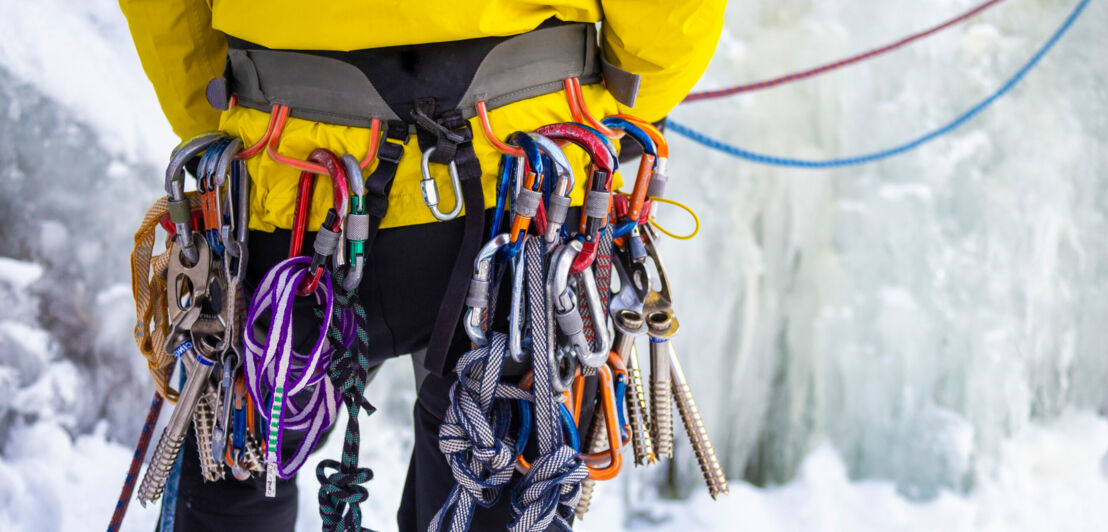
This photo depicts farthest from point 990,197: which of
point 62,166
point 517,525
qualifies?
point 62,166

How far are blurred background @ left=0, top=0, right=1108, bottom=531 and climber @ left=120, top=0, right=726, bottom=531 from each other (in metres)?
1.08

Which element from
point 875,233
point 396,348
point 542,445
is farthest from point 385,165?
point 875,233

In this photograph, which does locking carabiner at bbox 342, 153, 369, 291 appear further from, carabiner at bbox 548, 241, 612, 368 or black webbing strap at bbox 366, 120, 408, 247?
carabiner at bbox 548, 241, 612, 368

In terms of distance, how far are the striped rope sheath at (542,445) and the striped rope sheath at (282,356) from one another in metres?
0.17

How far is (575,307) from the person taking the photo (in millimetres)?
749

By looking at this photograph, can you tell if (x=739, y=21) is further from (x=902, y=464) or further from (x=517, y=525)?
(x=517, y=525)

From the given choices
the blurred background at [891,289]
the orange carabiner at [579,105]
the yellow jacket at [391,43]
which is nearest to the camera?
the yellow jacket at [391,43]

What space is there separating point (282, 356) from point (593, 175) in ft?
1.04

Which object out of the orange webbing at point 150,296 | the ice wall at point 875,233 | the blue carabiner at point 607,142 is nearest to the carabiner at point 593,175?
the blue carabiner at point 607,142

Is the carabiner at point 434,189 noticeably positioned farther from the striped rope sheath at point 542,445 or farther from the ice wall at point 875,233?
the ice wall at point 875,233

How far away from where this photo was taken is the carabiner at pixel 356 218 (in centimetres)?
69

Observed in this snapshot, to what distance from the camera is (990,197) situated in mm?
1982

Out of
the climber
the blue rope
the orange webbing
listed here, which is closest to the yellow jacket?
the climber

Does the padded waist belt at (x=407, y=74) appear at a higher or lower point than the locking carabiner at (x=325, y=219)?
higher
